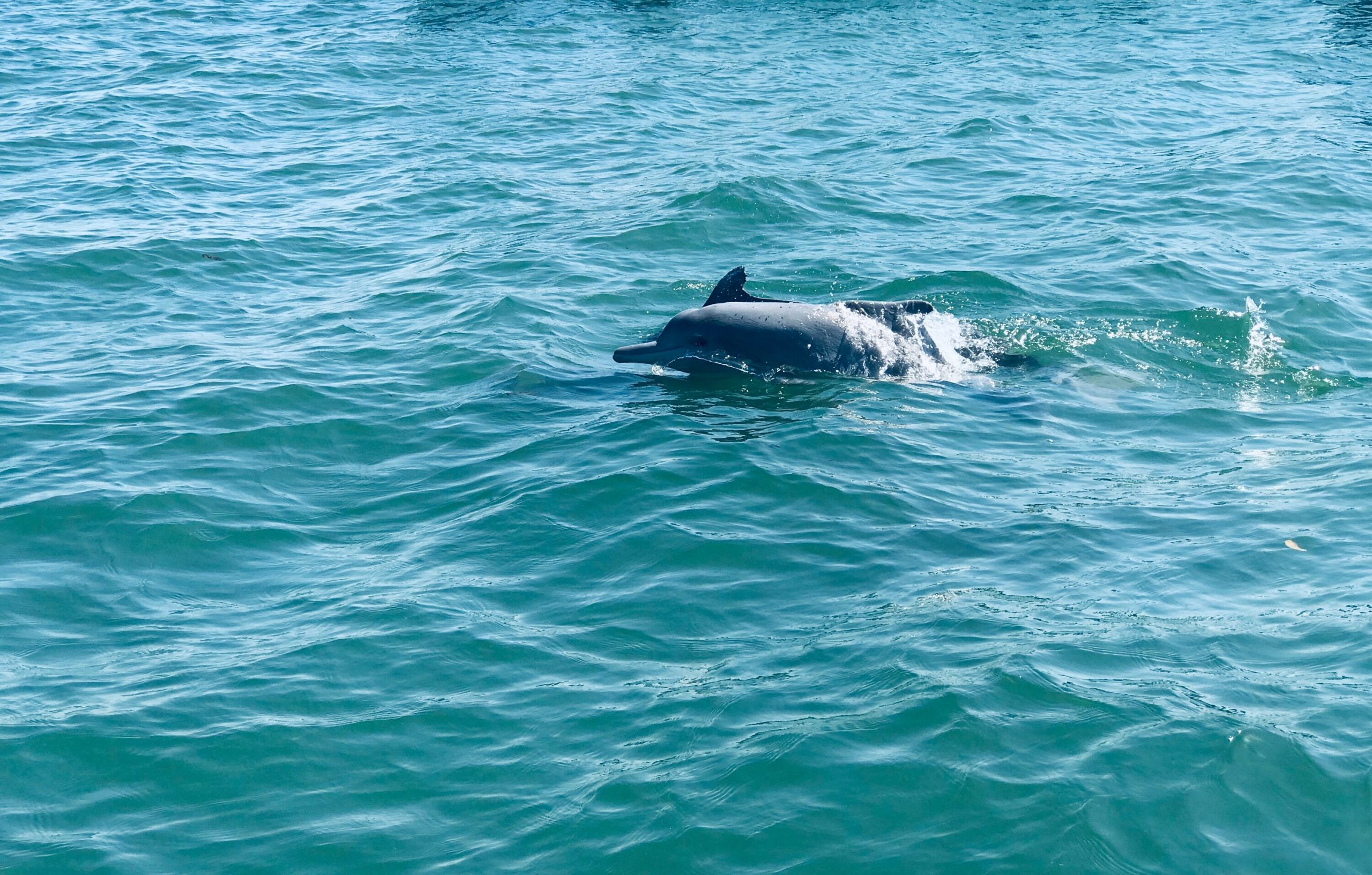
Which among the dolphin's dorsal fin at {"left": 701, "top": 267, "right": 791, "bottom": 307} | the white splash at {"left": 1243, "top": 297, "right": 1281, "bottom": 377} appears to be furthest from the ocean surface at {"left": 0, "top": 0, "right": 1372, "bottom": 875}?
the dolphin's dorsal fin at {"left": 701, "top": 267, "right": 791, "bottom": 307}

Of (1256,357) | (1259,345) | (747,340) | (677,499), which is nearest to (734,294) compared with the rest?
(747,340)

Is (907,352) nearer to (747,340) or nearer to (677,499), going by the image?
(747,340)

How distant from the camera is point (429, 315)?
1459cm

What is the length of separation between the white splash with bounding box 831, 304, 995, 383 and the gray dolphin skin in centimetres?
7

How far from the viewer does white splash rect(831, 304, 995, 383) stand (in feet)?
41.1

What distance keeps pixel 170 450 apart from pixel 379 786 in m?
5.56

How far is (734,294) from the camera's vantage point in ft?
41.3

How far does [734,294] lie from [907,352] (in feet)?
6.15

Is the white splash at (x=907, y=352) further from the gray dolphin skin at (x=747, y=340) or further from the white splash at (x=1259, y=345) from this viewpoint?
the white splash at (x=1259, y=345)

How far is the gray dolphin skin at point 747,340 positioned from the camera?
→ 12305 mm

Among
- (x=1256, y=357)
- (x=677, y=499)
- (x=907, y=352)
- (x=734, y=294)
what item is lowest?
(x=1256, y=357)

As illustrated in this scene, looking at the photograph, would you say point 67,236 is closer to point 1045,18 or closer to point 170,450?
point 170,450

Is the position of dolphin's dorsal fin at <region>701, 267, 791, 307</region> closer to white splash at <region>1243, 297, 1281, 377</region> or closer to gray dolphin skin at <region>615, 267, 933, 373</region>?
gray dolphin skin at <region>615, 267, 933, 373</region>

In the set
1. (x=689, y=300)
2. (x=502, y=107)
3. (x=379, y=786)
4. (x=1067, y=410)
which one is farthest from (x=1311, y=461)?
(x=502, y=107)
